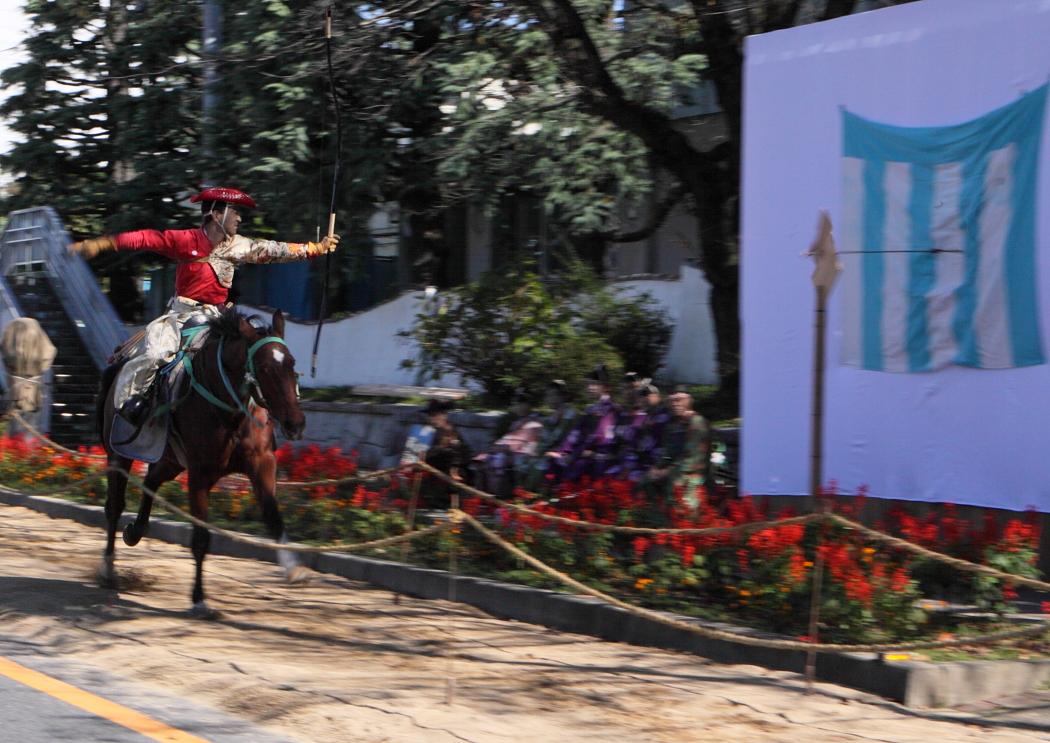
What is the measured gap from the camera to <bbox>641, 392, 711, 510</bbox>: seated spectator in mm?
10172

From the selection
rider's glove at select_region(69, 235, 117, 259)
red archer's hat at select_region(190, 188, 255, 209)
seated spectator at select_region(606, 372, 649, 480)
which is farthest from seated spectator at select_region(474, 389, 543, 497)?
rider's glove at select_region(69, 235, 117, 259)

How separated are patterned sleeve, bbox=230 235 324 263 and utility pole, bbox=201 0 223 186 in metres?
12.6

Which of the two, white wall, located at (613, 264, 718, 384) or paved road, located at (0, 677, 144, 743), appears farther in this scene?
white wall, located at (613, 264, 718, 384)

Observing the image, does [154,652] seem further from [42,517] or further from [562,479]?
[42,517]

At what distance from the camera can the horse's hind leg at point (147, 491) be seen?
33.5ft

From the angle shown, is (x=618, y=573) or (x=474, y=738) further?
(x=618, y=573)

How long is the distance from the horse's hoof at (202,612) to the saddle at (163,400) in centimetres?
139

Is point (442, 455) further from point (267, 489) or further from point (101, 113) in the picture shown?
point (101, 113)

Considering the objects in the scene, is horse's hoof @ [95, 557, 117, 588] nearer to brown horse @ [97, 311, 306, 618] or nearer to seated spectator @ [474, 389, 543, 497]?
brown horse @ [97, 311, 306, 618]

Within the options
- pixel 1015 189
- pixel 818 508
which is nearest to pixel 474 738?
pixel 818 508

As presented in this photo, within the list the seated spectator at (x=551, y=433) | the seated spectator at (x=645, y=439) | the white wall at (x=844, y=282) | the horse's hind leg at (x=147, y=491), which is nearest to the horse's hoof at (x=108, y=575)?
the horse's hind leg at (x=147, y=491)

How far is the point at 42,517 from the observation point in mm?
14680

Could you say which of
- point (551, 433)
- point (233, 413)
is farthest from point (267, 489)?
point (551, 433)

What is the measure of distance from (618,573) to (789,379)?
7.73 feet
